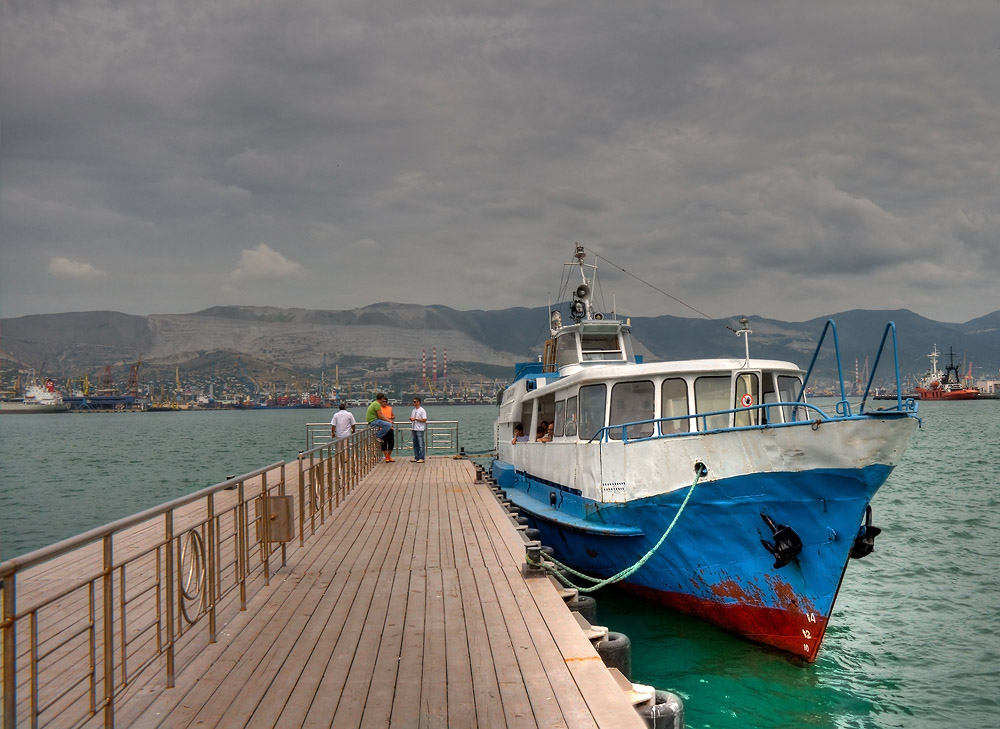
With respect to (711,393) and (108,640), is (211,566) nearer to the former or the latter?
(108,640)

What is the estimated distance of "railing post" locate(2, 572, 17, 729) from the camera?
300 centimetres

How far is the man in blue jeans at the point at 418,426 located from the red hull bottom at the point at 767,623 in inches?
442

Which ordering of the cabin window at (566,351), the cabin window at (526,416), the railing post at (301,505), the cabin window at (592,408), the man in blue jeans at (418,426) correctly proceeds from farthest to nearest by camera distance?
the man in blue jeans at (418,426) < the cabin window at (526,416) < the cabin window at (566,351) < the cabin window at (592,408) < the railing post at (301,505)

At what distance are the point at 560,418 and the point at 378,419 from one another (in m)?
9.47

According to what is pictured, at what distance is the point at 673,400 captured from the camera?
11.1 metres

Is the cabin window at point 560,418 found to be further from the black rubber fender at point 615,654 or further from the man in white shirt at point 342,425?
the man in white shirt at point 342,425

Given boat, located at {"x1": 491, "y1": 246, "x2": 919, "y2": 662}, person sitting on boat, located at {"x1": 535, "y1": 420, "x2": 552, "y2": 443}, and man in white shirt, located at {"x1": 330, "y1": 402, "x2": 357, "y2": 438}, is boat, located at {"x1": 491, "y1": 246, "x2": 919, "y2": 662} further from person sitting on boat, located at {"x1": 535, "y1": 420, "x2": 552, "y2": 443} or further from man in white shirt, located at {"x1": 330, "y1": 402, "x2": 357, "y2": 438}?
Answer: man in white shirt, located at {"x1": 330, "y1": 402, "x2": 357, "y2": 438}

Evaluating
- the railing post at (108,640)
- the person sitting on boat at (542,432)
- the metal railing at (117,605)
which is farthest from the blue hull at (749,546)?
the railing post at (108,640)

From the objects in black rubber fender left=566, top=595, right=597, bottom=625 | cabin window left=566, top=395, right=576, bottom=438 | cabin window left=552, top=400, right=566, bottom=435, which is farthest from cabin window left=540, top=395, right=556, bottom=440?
black rubber fender left=566, top=595, right=597, bottom=625

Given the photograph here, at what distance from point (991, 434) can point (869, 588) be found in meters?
55.1

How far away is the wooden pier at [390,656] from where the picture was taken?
4438 mm

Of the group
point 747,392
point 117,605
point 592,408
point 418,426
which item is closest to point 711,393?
point 747,392

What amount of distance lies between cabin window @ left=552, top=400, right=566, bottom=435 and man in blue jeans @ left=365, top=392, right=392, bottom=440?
8208 millimetres

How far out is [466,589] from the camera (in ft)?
24.5
